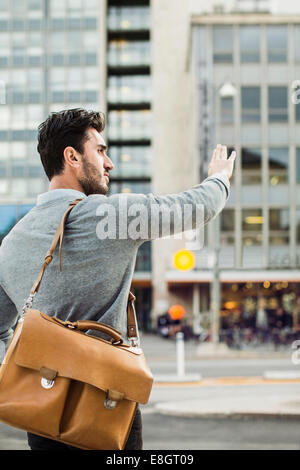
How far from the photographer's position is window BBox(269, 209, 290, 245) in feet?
120

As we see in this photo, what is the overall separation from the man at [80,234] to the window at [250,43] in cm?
3745

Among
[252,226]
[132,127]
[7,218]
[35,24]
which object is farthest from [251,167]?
[7,218]

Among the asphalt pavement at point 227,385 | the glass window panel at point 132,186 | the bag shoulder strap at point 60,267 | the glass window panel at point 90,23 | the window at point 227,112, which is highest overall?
the glass window panel at point 90,23

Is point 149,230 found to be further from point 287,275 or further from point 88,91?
point 88,91

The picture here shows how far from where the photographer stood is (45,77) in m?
54.2

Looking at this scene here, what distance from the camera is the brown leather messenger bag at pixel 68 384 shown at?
160 centimetres

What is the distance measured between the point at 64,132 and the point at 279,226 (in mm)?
35695

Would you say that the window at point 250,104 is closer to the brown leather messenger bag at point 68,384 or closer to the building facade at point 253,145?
the building facade at point 253,145

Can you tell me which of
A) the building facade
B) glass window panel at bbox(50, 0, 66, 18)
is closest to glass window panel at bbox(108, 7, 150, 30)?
glass window panel at bbox(50, 0, 66, 18)

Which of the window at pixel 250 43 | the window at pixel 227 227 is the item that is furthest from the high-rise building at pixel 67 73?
the window at pixel 227 227

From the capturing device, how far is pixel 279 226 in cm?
3675

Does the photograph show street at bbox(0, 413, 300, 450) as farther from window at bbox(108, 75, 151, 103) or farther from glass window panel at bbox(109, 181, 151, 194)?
window at bbox(108, 75, 151, 103)

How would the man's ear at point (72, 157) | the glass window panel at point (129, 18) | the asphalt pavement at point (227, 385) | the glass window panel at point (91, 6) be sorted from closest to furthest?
1. the man's ear at point (72, 157)
2. the asphalt pavement at point (227, 385)
3. the glass window panel at point (91, 6)
4. the glass window panel at point (129, 18)

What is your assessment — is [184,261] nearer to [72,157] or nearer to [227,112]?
[72,157]
